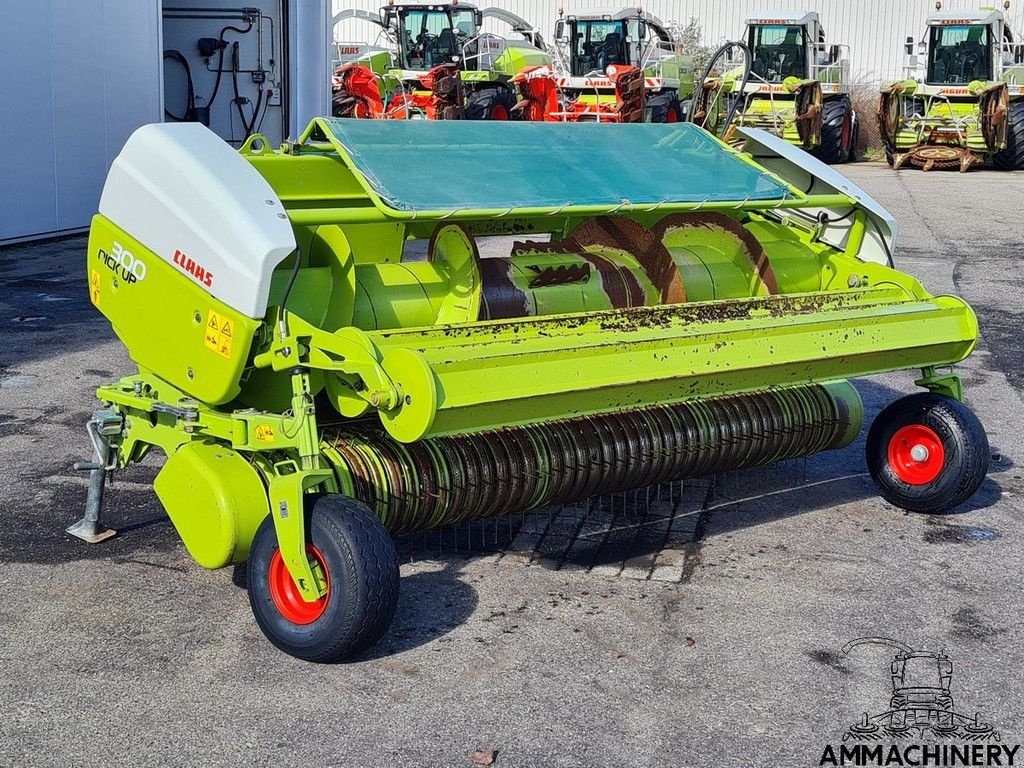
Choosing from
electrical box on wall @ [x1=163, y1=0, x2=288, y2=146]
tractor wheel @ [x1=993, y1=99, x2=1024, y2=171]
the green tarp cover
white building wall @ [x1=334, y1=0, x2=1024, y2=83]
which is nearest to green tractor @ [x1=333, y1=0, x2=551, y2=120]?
electrical box on wall @ [x1=163, y1=0, x2=288, y2=146]

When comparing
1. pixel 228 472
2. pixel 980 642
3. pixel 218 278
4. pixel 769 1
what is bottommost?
pixel 980 642

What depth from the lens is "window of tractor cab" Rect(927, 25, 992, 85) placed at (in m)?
21.2

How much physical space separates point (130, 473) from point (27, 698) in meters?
1.94

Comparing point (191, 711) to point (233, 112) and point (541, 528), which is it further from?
point (233, 112)

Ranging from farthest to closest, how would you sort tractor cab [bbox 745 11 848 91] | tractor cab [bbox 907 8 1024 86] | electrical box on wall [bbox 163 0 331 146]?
1. tractor cab [bbox 745 11 848 91]
2. tractor cab [bbox 907 8 1024 86]
3. electrical box on wall [bbox 163 0 331 146]

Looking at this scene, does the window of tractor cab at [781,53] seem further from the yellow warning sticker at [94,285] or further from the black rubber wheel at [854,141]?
the yellow warning sticker at [94,285]

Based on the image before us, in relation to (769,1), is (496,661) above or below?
below

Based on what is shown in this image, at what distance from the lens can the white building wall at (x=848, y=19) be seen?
3055 centimetres

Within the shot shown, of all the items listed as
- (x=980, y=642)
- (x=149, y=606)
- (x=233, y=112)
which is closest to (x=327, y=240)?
(x=149, y=606)

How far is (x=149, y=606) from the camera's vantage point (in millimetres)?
3842

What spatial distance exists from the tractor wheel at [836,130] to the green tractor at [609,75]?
2370mm

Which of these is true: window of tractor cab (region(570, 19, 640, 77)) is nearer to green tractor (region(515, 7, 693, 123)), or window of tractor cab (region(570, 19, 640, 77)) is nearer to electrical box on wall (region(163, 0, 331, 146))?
green tractor (region(515, 7, 693, 123))

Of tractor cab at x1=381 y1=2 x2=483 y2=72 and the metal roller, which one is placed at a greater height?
tractor cab at x1=381 y1=2 x2=483 y2=72

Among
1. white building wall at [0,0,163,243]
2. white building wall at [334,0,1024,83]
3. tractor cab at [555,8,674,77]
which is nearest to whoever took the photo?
white building wall at [0,0,163,243]
